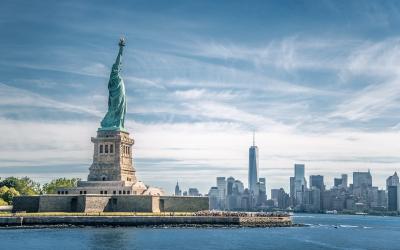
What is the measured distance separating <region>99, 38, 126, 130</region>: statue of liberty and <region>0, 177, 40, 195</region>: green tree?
37.8 m

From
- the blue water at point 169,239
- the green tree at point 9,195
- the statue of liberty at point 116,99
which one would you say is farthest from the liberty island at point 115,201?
the green tree at point 9,195

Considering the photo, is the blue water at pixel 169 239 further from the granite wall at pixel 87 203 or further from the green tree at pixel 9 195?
the green tree at pixel 9 195

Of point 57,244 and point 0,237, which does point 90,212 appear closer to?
point 0,237

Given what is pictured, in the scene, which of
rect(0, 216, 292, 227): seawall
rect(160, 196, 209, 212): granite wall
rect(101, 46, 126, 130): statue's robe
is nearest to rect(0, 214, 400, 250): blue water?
rect(0, 216, 292, 227): seawall

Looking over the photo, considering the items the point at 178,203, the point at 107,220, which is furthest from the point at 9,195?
the point at 107,220

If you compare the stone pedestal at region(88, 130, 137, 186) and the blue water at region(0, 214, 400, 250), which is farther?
the stone pedestal at region(88, 130, 137, 186)

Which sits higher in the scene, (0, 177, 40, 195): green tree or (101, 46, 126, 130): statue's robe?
(101, 46, 126, 130): statue's robe

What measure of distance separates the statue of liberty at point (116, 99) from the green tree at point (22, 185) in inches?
1487

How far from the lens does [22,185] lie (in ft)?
535

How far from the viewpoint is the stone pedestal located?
428ft

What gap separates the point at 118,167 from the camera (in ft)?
428

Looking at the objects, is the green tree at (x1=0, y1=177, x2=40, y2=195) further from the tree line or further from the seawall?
the seawall

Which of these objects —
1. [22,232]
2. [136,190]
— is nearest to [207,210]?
[136,190]

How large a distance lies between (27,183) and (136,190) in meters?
49.6
